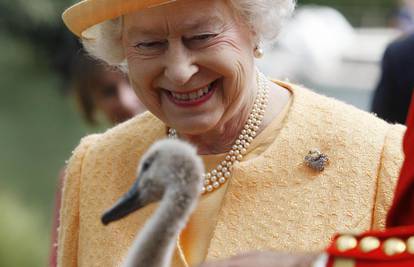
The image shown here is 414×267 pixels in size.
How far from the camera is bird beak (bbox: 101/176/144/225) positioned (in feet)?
7.52

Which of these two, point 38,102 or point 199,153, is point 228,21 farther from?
point 38,102

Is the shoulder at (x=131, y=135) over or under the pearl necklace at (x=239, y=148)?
under

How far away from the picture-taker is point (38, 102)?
46.7ft

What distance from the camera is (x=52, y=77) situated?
15.0 meters

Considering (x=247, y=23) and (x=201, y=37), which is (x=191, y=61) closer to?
(x=201, y=37)

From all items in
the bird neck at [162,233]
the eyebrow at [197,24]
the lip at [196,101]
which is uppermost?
the eyebrow at [197,24]

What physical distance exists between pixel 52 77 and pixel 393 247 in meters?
13.4

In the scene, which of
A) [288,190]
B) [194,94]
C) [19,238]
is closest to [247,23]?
[194,94]

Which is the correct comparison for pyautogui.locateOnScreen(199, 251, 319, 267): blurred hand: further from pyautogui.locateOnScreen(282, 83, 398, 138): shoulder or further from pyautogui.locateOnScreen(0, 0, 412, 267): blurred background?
pyautogui.locateOnScreen(0, 0, 412, 267): blurred background

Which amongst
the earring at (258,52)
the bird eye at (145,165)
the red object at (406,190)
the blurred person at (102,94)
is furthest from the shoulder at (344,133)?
the blurred person at (102,94)

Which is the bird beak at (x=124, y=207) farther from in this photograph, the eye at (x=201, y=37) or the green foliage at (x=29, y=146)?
the green foliage at (x=29, y=146)

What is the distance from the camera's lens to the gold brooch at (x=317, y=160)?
282 centimetres

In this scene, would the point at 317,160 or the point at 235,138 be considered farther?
the point at 235,138

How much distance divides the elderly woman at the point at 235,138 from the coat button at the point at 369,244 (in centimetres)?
81
